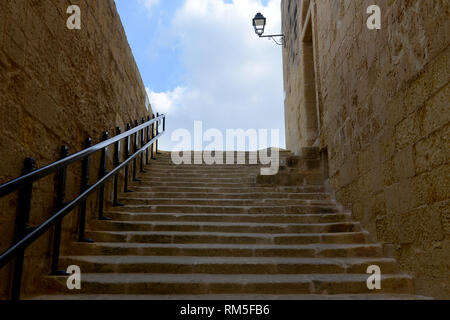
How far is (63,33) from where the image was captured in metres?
2.61

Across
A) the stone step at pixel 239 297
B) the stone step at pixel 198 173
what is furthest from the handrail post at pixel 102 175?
the stone step at pixel 198 173

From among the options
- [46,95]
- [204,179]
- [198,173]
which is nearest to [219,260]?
[46,95]

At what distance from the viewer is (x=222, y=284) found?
2402 mm

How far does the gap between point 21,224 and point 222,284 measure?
120cm

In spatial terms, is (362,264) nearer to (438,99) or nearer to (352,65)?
(438,99)

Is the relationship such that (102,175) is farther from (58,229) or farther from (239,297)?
(239,297)

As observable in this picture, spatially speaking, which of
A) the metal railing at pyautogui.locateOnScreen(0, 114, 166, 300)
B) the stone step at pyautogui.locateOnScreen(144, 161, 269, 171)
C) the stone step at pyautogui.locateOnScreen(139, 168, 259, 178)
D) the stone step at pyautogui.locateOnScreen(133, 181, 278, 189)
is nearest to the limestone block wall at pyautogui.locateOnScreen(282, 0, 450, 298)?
the stone step at pyautogui.locateOnScreen(133, 181, 278, 189)

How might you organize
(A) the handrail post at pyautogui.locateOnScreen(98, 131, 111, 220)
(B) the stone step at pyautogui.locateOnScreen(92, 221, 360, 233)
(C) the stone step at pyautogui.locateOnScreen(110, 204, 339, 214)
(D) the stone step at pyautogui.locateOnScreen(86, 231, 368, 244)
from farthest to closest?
(C) the stone step at pyautogui.locateOnScreen(110, 204, 339, 214)
(B) the stone step at pyautogui.locateOnScreen(92, 221, 360, 233)
(A) the handrail post at pyautogui.locateOnScreen(98, 131, 111, 220)
(D) the stone step at pyautogui.locateOnScreen(86, 231, 368, 244)

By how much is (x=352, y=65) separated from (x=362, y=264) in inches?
73.9

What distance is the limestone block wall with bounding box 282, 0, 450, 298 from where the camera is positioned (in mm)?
2154

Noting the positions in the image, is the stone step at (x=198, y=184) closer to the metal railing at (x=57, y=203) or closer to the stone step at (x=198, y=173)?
the stone step at (x=198, y=173)

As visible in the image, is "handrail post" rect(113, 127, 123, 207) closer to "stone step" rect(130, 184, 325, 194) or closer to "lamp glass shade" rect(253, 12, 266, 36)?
"stone step" rect(130, 184, 325, 194)

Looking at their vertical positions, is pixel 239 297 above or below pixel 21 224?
below

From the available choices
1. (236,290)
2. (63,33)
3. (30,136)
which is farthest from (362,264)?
(63,33)
